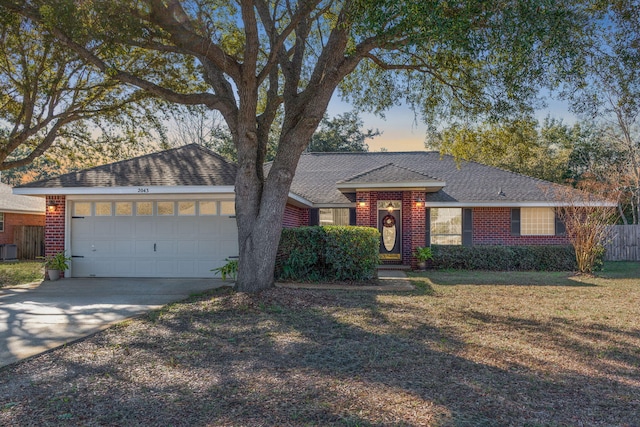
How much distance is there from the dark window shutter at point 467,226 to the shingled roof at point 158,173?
942 centimetres

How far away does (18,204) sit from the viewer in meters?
23.1

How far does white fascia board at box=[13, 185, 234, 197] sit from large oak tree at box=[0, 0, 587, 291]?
238cm

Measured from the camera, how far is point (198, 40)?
8.77 m

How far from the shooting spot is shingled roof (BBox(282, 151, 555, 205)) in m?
17.4

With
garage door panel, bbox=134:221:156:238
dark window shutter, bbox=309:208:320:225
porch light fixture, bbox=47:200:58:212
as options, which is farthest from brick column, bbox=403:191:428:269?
porch light fixture, bbox=47:200:58:212

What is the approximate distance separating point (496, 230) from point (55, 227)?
580 inches

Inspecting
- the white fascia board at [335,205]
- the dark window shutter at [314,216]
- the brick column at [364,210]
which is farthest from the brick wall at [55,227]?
the brick column at [364,210]

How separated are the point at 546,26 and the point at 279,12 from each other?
24.0 ft

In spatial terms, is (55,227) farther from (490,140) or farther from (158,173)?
(490,140)

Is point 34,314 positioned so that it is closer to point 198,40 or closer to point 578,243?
point 198,40

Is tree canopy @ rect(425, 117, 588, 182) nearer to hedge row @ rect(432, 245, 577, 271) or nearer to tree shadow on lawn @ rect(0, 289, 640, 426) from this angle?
hedge row @ rect(432, 245, 577, 271)

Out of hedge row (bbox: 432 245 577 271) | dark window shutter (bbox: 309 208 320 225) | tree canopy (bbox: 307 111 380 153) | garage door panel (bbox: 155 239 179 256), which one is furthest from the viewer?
tree canopy (bbox: 307 111 380 153)

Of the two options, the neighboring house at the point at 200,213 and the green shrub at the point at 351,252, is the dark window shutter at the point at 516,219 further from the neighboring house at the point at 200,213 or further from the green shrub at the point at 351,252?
the green shrub at the point at 351,252

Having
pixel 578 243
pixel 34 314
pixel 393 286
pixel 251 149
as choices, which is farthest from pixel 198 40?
pixel 578 243
